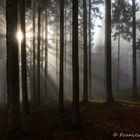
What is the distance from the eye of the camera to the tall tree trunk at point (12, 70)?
38.3 feet

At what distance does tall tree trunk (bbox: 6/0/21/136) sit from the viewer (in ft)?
38.3

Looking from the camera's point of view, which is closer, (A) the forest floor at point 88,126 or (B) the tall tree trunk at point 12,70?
(A) the forest floor at point 88,126

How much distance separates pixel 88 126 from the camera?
13.0 meters

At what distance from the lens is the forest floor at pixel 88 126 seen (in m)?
11.5

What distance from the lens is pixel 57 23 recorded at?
36.9m

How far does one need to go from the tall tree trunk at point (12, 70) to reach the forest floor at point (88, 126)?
85cm

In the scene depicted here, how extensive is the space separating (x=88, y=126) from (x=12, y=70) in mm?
4203

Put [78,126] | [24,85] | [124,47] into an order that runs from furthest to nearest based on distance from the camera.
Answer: [124,47] < [24,85] < [78,126]

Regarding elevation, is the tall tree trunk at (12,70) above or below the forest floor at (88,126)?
above

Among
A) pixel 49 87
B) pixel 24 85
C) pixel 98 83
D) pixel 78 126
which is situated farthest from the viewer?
pixel 98 83

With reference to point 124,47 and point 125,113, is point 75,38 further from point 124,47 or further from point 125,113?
point 124,47

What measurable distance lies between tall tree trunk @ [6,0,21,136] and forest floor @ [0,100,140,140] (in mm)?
853

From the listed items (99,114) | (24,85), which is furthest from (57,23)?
(99,114)

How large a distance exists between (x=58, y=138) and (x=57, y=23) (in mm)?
26694
